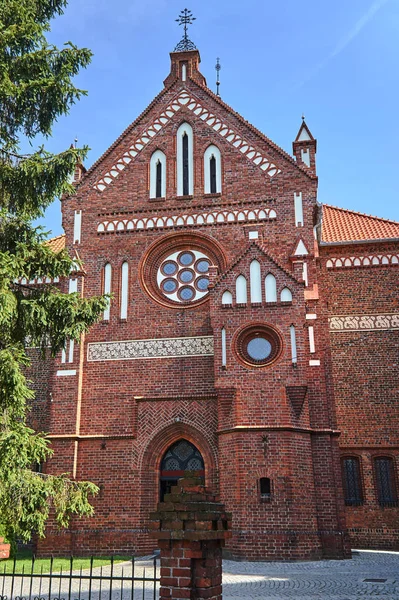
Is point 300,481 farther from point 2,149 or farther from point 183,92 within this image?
point 183,92

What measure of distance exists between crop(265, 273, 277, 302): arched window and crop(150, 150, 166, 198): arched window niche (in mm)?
5072

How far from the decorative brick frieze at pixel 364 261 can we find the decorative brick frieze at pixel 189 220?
3.27 m

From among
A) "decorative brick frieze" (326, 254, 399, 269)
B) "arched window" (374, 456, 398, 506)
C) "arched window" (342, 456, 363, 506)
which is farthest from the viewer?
"decorative brick frieze" (326, 254, 399, 269)

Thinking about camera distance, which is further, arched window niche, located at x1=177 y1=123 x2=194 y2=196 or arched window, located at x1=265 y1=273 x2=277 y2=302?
arched window niche, located at x1=177 y1=123 x2=194 y2=196

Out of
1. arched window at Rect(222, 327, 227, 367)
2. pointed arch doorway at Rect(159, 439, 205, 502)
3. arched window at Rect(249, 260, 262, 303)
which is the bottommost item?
pointed arch doorway at Rect(159, 439, 205, 502)

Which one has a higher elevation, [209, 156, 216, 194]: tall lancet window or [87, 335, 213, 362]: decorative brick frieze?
[209, 156, 216, 194]: tall lancet window

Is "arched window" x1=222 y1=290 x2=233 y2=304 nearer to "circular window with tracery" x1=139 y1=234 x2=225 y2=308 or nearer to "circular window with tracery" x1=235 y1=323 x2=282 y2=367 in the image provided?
"circular window with tracery" x1=235 y1=323 x2=282 y2=367

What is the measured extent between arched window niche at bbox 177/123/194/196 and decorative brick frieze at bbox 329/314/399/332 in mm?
6671

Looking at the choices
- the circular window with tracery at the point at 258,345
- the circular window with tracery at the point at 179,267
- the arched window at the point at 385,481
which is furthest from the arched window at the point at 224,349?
the arched window at the point at 385,481

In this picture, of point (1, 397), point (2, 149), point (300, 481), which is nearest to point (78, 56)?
point (2, 149)

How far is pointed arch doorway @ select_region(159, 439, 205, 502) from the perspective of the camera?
1873cm

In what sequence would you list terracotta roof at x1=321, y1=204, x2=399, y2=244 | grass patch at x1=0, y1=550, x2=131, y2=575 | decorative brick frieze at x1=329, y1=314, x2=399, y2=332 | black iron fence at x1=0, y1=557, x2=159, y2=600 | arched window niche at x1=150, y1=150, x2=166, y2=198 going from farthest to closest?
terracotta roof at x1=321, y1=204, x2=399, y2=244 < arched window niche at x1=150, y1=150, x2=166, y2=198 < decorative brick frieze at x1=329, y1=314, x2=399, y2=332 < grass patch at x1=0, y1=550, x2=131, y2=575 < black iron fence at x1=0, y1=557, x2=159, y2=600

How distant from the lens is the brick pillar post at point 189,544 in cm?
625

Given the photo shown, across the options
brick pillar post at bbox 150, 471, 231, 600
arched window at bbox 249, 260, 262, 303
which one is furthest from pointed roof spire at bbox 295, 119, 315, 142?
brick pillar post at bbox 150, 471, 231, 600
